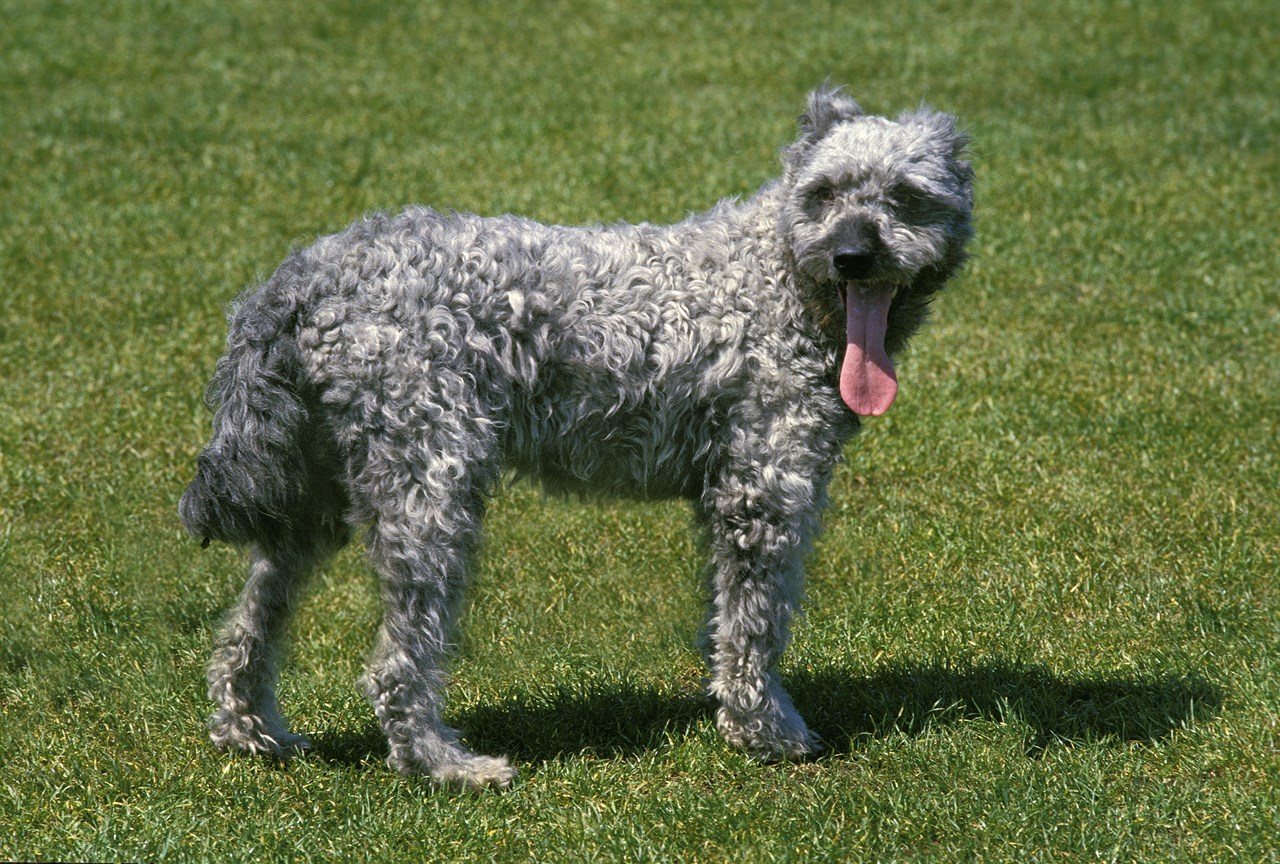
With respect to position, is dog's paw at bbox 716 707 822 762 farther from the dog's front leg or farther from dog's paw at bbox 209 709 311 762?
dog's paw at bbox 209 709 311 762

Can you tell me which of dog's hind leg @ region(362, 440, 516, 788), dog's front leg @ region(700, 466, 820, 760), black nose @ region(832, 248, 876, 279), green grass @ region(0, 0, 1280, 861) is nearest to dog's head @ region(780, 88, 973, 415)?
black nose @ region(832, 248, 876, 279)

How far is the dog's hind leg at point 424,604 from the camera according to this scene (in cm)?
472

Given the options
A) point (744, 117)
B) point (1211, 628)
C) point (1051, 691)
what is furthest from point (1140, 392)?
point (744, 117)

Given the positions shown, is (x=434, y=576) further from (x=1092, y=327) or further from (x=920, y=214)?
(x=1092, y=327)

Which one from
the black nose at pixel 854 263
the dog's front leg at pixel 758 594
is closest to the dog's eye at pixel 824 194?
the black nose at pixel 854 263

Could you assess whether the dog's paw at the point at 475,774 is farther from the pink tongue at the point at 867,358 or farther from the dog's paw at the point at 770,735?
the pink tongue at the point at 867,358

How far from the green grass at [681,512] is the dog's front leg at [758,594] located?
17cm

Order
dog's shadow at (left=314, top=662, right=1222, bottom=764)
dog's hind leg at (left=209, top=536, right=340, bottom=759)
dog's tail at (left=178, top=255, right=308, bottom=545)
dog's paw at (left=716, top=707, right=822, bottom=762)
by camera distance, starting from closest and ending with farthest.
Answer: dog's tail at (left=178, top=255, right=308, bottom=545) → dog's hind leg at (left=209, top=536, right=340, bottom=759) → dog's paw at (left=716, top=707, right=822, bottom=762) → dog's shadow at (left=314, top=662, right=1222, bottom=764)

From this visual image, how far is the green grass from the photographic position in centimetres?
487

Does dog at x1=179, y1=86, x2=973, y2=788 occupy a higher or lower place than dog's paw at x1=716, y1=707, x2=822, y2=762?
higher

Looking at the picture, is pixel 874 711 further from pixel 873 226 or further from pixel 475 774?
pixel 873 226

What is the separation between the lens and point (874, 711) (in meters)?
5.57

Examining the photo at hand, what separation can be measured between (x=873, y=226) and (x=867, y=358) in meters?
0.46

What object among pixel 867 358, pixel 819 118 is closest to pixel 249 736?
pixel 867 358
